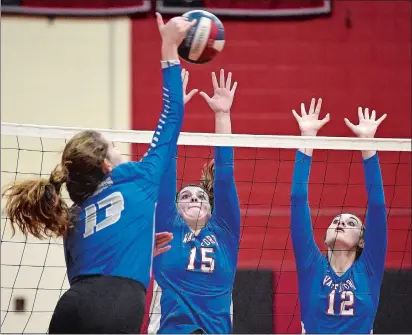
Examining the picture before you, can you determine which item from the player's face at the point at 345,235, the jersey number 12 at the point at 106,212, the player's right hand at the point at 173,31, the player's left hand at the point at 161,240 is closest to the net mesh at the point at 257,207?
the player's face at the point at 345,235

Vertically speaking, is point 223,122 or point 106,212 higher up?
point 223,122

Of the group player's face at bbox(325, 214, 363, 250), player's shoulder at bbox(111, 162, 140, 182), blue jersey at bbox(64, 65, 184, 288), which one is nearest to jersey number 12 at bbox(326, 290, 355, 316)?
player's face at bbox(325, 214, 363, 250)

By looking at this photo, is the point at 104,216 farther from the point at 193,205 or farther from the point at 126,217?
the point at 193,205

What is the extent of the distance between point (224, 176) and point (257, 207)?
3.23 m

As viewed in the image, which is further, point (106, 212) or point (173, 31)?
point (173, 31)

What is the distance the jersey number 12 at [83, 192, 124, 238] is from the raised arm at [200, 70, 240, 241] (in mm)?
1358

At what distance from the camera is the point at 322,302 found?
471 cm

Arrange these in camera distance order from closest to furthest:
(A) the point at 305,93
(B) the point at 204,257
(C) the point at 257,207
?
(B) the point at 204,257, (C) the point at 257,207, (A) the point at 305,93

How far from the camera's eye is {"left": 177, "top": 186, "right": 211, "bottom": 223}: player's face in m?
4.85

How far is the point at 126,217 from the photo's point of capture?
3.29 metres

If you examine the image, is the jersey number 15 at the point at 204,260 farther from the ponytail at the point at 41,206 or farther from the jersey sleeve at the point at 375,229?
the ponytail at the point at 41,206

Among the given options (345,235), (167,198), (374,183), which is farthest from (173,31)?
(345,235)

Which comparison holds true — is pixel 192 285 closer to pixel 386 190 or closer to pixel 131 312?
pixel 131 312

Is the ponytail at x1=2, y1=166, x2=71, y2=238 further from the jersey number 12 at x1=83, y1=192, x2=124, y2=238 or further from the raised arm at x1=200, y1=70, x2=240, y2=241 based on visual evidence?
the raised arm at x1=200, y1=70, x2=240, y2=241
